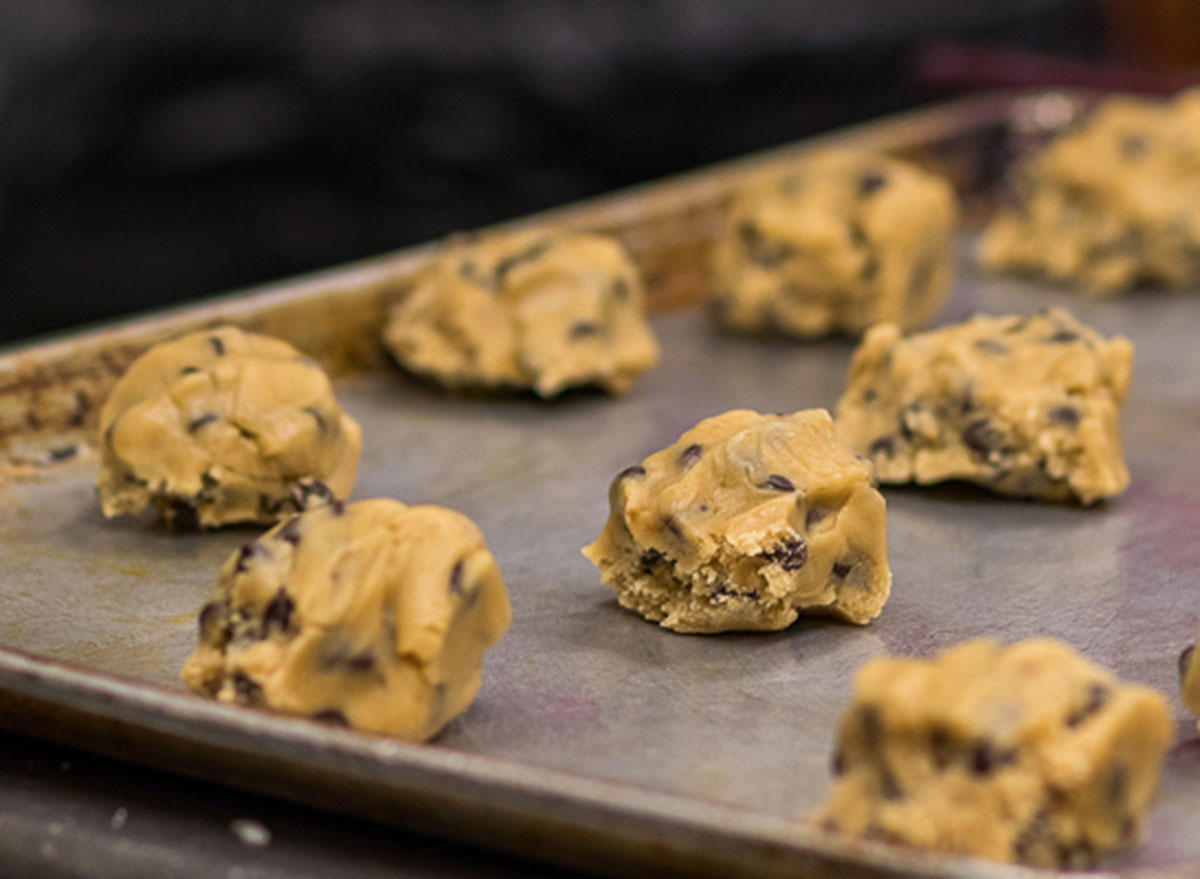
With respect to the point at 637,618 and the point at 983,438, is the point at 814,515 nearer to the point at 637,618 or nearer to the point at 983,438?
the point at 637,618

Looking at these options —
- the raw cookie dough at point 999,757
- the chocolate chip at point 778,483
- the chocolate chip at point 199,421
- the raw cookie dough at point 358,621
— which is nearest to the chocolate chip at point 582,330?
the chocolate chip at point 199,421

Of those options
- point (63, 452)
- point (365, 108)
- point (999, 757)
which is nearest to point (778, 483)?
point (999, 757)

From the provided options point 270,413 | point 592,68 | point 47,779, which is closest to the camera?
point 47,779

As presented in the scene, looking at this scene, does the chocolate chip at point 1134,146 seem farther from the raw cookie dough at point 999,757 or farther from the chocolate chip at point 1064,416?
the raw cookie dough at point 999,757

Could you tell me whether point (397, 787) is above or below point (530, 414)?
above

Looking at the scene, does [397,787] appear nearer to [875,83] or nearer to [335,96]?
[335,96]

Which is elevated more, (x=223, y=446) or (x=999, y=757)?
(x=999, y=757)

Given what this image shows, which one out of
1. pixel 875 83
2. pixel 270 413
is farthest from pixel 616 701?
pixel 875 83
